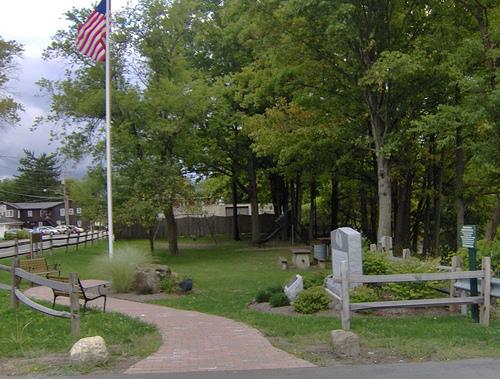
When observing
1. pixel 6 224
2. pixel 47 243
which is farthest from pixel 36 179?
pixel 47 243

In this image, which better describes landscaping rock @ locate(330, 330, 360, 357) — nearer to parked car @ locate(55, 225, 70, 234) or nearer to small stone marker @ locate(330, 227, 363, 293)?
small stone marker @ locate(330, 227, 363, 293)

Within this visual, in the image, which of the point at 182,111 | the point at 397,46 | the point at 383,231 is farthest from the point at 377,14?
the point at 182,111

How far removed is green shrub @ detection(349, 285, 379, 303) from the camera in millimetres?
10405

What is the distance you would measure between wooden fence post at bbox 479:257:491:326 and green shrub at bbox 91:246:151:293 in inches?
339

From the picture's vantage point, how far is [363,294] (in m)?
10.6

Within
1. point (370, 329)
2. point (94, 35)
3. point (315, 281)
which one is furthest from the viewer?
point (94, 35)

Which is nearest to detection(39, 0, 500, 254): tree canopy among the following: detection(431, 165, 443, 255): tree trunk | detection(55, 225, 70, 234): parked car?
detection(431, 165, 443, 255): tree trunk

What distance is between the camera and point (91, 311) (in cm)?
1094

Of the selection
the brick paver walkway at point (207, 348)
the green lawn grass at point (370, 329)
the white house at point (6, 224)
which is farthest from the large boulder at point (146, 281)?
the white house at point (6, 224)

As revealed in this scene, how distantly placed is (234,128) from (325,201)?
13269 mm

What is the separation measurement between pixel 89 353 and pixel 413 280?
496cm

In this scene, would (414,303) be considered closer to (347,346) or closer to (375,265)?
(347,346)

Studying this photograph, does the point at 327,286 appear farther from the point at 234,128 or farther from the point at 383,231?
the point at 234,128

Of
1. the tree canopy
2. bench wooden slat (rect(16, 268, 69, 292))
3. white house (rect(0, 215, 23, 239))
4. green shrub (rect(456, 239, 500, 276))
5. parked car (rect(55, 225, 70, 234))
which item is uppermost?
the tree canopy
